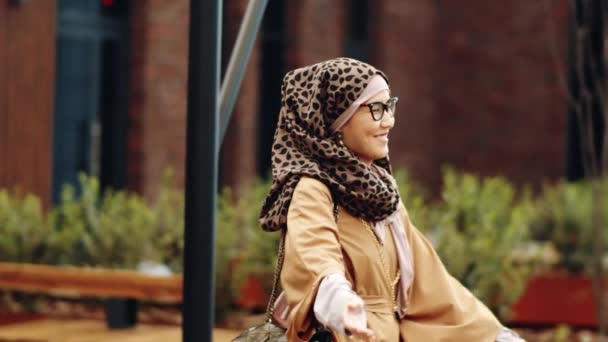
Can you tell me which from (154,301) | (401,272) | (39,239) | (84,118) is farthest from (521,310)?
(401,272)

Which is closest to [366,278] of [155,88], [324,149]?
[324,149]

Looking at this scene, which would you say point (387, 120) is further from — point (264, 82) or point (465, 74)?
point (465, 74)

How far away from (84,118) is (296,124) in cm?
905

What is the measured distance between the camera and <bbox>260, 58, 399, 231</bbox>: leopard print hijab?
339 cm

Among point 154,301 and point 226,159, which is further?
point 226,159

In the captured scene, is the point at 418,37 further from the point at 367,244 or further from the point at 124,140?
the point at 367,244

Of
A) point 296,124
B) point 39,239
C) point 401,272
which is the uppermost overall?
point 296,124

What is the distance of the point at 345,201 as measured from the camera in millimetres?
3424

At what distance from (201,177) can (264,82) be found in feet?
36.0

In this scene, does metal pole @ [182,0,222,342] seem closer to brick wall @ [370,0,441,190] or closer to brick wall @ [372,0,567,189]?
brick wall @ [370,0,441,190]

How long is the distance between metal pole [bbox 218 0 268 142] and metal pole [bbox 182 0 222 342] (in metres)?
0.37

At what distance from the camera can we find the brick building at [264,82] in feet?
36.6

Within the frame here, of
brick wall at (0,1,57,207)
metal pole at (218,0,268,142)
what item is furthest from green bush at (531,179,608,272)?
metal pole at (218,0,268,142)

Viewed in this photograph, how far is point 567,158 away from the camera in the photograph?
16.7 meters
